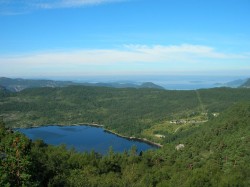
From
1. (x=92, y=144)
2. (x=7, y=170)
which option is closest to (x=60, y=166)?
(x=7, y=170)

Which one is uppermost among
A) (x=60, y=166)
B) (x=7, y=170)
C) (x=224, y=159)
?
(x=7, y=170)

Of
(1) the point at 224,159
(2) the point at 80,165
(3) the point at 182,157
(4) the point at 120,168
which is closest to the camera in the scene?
(2) the point at 80,165

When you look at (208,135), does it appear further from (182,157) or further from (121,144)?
(121,144)

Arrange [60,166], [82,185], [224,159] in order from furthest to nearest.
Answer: [224,159], [60,166], [82,185]

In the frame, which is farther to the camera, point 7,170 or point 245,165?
point 245,165

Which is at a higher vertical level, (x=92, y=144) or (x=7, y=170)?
(x=7, y=170)

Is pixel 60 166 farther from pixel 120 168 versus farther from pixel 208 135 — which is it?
pixel 208 135

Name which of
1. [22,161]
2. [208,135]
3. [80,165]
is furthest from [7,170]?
[208,135]
